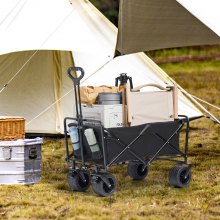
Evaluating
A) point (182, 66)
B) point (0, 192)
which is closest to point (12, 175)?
point (0, 192)

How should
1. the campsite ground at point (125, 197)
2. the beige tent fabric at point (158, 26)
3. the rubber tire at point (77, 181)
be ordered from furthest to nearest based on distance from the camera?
the beige tent fabric at point (158, 26) < the rubber tire at point (77, 181) < the campsite ground at point (125, 197)

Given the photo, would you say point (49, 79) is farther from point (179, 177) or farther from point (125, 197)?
point (125, 197)

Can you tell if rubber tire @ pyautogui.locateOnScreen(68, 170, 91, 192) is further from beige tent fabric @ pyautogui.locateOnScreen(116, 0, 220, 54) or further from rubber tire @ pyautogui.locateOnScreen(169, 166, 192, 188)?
beige tent fabric @ pyautogui.locateOnScreen(116, 0, 220, 54)

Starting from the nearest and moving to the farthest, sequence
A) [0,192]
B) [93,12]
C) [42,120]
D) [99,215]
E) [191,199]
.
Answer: [99,215]
[191,199]
[0,192]
[93,12]
[42,120]

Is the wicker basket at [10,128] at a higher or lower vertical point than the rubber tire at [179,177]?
higher

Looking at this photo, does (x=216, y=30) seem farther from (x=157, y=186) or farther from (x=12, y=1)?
(x=12, y=1)

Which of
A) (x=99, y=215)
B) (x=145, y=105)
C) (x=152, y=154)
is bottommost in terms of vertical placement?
(x=99, y=215)

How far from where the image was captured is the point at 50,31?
763cm

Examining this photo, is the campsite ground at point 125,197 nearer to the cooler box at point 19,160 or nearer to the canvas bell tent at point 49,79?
the cooler box at point 19,160

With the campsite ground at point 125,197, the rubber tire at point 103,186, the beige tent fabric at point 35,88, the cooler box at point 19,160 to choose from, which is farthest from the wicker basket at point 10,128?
the beige tent fabric at point 35,88

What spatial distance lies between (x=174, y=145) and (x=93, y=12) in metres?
2.70

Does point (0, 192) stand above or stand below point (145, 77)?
below

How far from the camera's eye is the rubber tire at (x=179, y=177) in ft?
19.6

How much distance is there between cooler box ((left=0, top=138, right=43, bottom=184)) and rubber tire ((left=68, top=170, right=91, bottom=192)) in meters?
0.44
